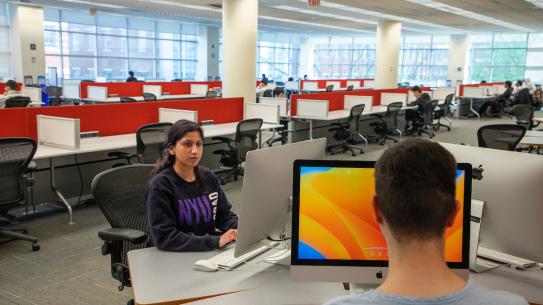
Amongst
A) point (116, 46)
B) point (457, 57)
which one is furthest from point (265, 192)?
point (457, 57)

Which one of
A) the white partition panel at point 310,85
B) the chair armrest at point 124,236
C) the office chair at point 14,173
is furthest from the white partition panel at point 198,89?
the chair armrest at point 124,236

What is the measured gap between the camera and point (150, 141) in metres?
5.04

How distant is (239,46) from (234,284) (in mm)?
6874

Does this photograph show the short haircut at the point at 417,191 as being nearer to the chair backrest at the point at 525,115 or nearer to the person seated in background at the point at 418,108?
the chair backrest at the point at 525,115

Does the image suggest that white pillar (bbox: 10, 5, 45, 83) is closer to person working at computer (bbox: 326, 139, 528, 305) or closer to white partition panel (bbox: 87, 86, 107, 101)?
white partition panel (bbox: 87, 86, 107, 101)

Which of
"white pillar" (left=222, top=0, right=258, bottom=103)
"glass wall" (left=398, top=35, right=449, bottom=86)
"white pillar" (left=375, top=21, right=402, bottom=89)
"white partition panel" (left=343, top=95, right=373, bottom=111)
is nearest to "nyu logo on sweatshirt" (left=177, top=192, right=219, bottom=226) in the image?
Result: "white pillar" (left=222, top=0, right=258, bottom=103)

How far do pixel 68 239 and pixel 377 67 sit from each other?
1137cm

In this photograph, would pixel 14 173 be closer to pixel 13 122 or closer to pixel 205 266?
pixel 13 122

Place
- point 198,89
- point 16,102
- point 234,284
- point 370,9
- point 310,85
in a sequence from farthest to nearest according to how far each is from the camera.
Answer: point 310,85 < point 198,89 < point 370,9 < point 16,102 < point 234,284

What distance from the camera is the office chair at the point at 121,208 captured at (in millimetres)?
2334

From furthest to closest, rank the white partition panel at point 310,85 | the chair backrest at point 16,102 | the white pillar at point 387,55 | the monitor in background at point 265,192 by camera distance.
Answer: the white partition panel at point 310,85 < the white pillar at point 387,55 < the chair backrest at point 16,102 < the monitor in background at point 265,192

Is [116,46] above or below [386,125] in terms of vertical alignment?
above

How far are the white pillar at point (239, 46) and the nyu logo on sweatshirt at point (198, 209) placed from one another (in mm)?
6037

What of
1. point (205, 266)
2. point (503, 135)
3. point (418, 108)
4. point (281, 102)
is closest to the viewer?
point (205, 266)
